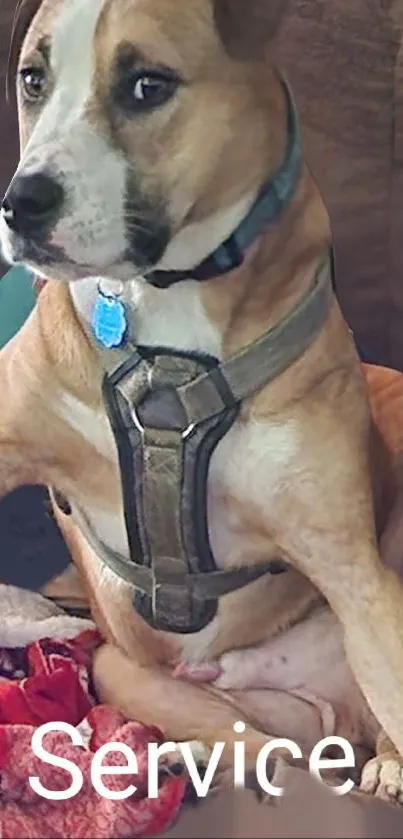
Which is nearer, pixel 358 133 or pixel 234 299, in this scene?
pixel 234 299

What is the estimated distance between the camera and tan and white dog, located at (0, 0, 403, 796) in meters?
1.16

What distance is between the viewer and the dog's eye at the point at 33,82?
1204mm

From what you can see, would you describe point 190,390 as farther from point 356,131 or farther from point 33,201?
point 356,131

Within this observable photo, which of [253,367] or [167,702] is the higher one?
[253,367]

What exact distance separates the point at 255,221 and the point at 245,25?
0.50 ft

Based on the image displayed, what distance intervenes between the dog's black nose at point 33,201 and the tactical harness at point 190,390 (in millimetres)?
153

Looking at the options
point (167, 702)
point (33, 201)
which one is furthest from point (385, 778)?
point (33, 201)

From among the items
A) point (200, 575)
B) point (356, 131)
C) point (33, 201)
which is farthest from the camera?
point (356, 131)

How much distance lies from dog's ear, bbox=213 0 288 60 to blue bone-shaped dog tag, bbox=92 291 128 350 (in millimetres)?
226

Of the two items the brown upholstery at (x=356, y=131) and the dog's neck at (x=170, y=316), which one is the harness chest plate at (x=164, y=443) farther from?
the brown upholstery at (x=356, y=131)

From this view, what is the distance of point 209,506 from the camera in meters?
1.33

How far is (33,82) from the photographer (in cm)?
122

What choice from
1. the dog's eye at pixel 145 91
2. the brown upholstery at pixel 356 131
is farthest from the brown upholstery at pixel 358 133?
the dog's eye at pixel 145 91

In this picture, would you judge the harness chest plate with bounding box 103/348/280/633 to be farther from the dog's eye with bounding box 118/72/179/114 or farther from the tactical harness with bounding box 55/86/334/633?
the dog's eye with bounding box 118/72/179/114
